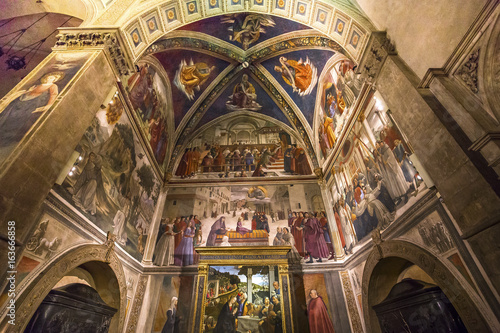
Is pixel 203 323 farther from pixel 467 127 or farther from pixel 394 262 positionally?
pixel 467 127

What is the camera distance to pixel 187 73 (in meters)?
11.0

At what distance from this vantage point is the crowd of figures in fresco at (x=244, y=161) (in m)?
11.7

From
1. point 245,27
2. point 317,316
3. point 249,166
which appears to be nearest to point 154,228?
point 249,166

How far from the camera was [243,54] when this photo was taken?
1101cm

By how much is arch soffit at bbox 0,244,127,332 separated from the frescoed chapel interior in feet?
0.13

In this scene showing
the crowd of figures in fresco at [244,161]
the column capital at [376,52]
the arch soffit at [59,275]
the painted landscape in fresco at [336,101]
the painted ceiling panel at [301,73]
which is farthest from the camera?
the crowd of figures in fresco at [244,161]

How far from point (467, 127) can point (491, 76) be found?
0.82 m

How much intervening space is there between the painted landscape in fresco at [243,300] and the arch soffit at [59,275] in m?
2.67

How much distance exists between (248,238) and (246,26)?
336 inches

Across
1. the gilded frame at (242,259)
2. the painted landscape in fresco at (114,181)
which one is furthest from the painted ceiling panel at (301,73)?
the painted landscape in fresco at (114,181)

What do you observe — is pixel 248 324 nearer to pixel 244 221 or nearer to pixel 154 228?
pixel 244 221

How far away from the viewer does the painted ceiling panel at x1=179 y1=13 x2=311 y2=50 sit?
943 centimetres

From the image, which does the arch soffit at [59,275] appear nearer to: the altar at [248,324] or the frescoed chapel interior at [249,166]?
the frescoed chapel interior at [249,166]

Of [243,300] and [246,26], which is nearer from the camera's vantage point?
[243,300]
